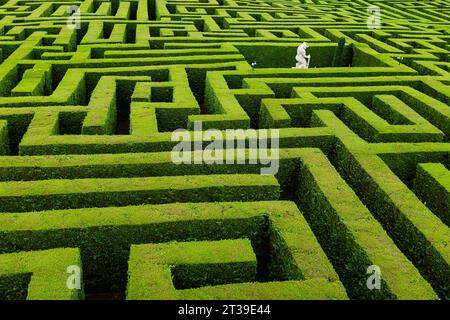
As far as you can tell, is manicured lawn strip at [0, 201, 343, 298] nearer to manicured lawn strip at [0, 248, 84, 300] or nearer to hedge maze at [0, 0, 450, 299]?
hedge maze at [0, 0, 450, 299]

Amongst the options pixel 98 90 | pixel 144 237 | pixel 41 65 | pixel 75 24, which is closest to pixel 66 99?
pixel 98 90

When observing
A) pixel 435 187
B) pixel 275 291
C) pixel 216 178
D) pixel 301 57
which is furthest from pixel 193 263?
pixel 301 57

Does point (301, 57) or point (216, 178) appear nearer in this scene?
point (216, 178)

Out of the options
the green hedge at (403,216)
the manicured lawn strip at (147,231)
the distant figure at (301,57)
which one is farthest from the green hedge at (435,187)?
the distant figure at (301,57)

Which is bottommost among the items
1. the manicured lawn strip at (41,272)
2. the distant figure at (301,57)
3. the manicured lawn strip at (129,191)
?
the manicured lawn strip at (41,272)

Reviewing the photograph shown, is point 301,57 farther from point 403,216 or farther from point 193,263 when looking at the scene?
point 193,263

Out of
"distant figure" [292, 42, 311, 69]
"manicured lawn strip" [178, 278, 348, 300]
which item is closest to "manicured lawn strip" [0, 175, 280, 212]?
"manicured lawn strip" [178, 278, 348, 300]

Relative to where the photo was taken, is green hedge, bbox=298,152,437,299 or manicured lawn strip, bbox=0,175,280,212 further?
manicured lawn strip, bbox=0,175,280,212

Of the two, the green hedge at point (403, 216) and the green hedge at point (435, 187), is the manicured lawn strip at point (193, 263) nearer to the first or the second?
the green hedge at point (403, 216)

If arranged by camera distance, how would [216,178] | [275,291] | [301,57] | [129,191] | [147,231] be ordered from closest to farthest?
[275,291]
[147,231]
[129,191]
[216,178]
[301,57]
